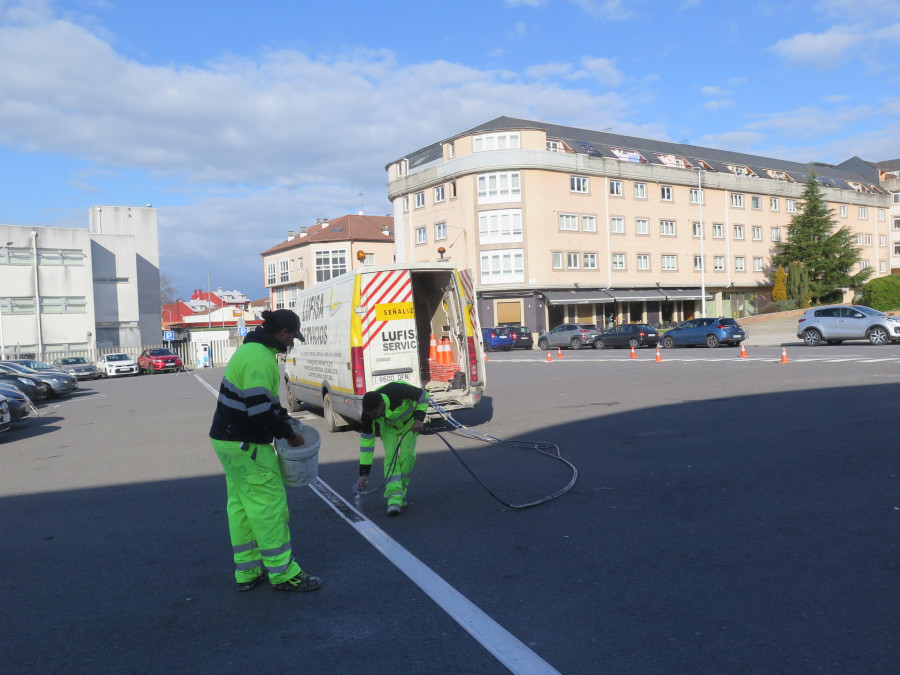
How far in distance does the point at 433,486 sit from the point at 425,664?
413 cm

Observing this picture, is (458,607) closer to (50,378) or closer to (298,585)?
(298,585)

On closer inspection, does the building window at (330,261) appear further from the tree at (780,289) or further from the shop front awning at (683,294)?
the tree at (780,289)


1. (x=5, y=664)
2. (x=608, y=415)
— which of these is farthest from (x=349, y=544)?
(x=608, y=415)

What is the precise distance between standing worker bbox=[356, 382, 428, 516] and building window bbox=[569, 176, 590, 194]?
164 feet

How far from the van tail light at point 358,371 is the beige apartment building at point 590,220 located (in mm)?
37158

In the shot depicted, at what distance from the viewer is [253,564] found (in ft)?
15.8

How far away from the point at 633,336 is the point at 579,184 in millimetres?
21303

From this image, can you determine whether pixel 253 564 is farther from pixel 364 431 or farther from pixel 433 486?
pixel 433 486

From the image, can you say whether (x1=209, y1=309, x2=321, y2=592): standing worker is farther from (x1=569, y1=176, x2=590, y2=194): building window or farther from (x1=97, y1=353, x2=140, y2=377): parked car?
(x1=569, y1=176, x2=590, y2=194): building window

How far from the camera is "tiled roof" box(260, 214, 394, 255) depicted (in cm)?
7862

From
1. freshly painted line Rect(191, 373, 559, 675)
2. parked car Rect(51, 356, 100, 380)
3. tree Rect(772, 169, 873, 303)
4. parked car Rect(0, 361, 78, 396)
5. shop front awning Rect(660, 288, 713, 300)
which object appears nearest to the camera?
freshly painted line Rect(191, 373, 559, 675)

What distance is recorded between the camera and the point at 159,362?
40844 millimetres

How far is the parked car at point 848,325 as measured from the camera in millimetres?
26516

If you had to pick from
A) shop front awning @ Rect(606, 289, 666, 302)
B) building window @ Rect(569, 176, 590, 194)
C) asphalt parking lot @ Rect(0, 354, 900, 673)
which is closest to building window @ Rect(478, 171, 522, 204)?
building window @ Rect(569, 176, 590, 194)
